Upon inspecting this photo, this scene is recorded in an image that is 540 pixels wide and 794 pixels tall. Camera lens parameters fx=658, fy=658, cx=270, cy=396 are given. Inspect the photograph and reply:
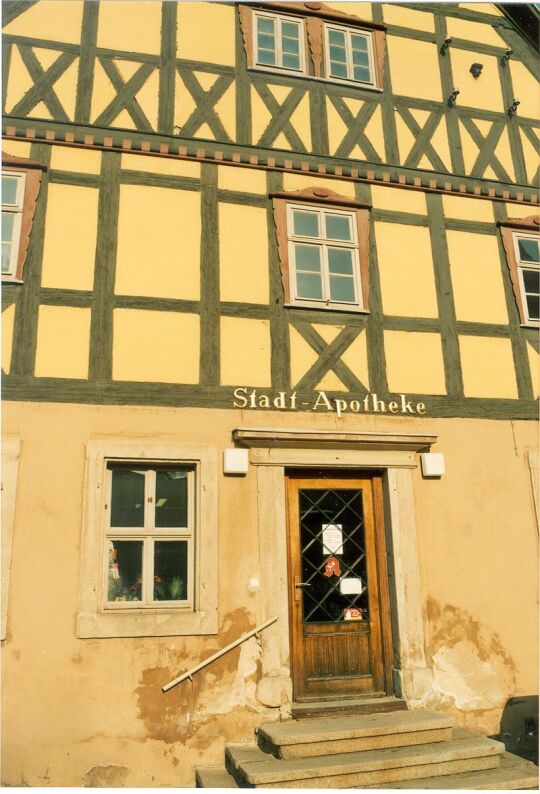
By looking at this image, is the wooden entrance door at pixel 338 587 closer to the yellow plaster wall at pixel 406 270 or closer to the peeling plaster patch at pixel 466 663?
the peeling plaster patch at pixel 466 663

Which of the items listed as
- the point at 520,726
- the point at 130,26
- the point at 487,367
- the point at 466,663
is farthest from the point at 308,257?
the point at 520,726

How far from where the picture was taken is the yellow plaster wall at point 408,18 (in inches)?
320

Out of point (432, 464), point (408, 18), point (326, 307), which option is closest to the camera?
point (432, 464)

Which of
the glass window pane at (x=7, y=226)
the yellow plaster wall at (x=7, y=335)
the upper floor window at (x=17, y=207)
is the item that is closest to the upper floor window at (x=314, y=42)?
the upper floor window at (x=17, y=207)

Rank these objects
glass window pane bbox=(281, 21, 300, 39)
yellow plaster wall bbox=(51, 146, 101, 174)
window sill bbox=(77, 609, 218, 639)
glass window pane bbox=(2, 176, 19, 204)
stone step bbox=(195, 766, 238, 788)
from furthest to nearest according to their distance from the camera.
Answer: glass window pane bbox=(281, 21, 300, 39) → yellow plaster wall bbox=(51, 146, 101, 174) → glass window pane bbox=(2, 176, 19, 204) → window sill bbox=(77, 609, 218, 639) → stone step bbox=(195, 766, 238, 788)

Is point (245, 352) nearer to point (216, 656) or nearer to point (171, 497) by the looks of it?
point (171, 497)

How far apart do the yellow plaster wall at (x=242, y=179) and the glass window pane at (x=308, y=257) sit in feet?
2.40

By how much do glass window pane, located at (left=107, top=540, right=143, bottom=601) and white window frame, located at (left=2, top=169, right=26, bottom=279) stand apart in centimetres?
271

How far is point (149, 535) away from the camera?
595cm

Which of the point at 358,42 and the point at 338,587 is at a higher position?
the point at 358,42

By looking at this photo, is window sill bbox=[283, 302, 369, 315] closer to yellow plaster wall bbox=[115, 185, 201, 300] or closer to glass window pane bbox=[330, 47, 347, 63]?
yellow plaster wall bbox=[115, 185, 201, 300]

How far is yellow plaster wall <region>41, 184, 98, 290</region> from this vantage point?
6297 millimetres

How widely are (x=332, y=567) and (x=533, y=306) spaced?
12.6ft

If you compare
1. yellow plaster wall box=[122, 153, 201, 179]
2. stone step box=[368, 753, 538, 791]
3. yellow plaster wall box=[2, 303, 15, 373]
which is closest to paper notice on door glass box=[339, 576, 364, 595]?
stone step box=[368, 753, 538, 791]
